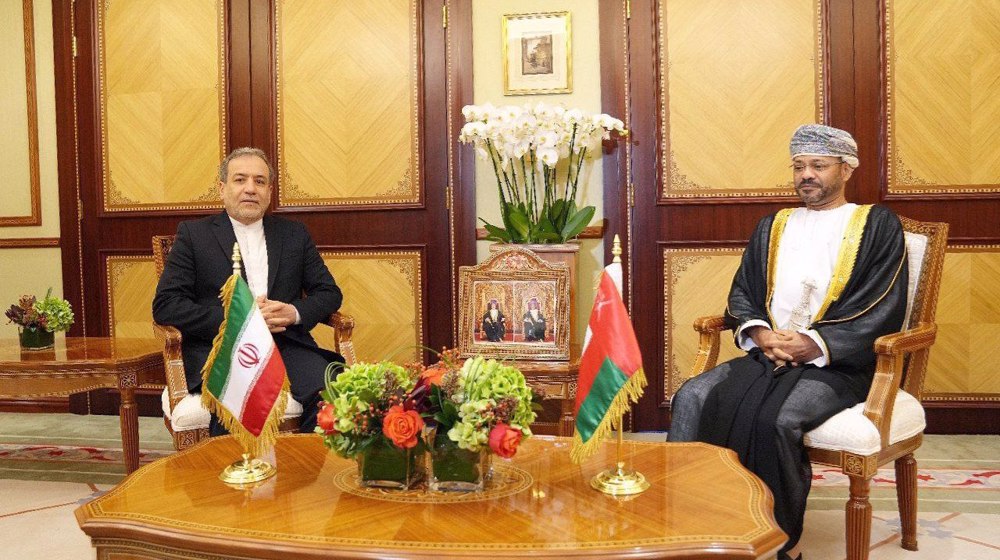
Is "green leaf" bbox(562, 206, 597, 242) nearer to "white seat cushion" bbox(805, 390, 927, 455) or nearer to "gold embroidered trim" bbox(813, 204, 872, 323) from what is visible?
"gold embroidered trim" bbox(813, 204, 872, 323)

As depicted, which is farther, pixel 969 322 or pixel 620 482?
pixel 969 322

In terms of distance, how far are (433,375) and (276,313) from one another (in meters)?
1.55

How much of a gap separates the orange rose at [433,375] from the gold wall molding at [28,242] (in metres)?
4.06

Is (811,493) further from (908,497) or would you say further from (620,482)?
(620,482)

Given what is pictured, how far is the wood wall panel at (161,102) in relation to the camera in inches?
190

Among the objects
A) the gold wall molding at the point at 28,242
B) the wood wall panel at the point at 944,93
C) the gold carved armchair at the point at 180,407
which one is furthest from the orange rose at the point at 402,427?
the gold wall molding at the point at 28,242

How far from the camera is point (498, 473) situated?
2.07 meters

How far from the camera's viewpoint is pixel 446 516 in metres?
1.78

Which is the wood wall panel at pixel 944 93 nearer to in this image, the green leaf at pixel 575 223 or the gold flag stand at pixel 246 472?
the green leaf at pixel 575 223

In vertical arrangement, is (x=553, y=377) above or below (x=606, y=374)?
below

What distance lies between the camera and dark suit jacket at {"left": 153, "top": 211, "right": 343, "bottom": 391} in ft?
10.7

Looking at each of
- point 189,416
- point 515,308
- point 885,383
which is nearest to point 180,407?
point 189,416

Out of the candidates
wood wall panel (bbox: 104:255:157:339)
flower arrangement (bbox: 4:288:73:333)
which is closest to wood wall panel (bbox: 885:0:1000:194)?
flower arrangement (bbox: 4:288:73:333)

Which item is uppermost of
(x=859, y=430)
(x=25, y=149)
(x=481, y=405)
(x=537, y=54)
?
(x=537, y=54)
